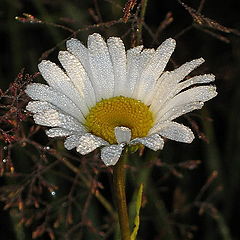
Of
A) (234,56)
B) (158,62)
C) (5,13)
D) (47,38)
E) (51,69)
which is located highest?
(5,13)

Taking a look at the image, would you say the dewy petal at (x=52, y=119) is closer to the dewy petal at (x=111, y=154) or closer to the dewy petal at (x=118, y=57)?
the dewy petal at (x=111, y=154)

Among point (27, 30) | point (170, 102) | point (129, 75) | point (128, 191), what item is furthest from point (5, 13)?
point (170, 102)

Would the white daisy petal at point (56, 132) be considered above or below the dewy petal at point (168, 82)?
above

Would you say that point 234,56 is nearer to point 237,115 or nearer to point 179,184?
point 237,115

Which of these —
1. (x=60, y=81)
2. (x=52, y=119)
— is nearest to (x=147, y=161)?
(x=60, y=81)

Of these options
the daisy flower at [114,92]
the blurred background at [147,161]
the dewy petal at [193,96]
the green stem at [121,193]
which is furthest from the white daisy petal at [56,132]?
the blurred background at [147,161]

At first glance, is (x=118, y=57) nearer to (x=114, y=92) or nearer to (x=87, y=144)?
(x=114, y=92)
